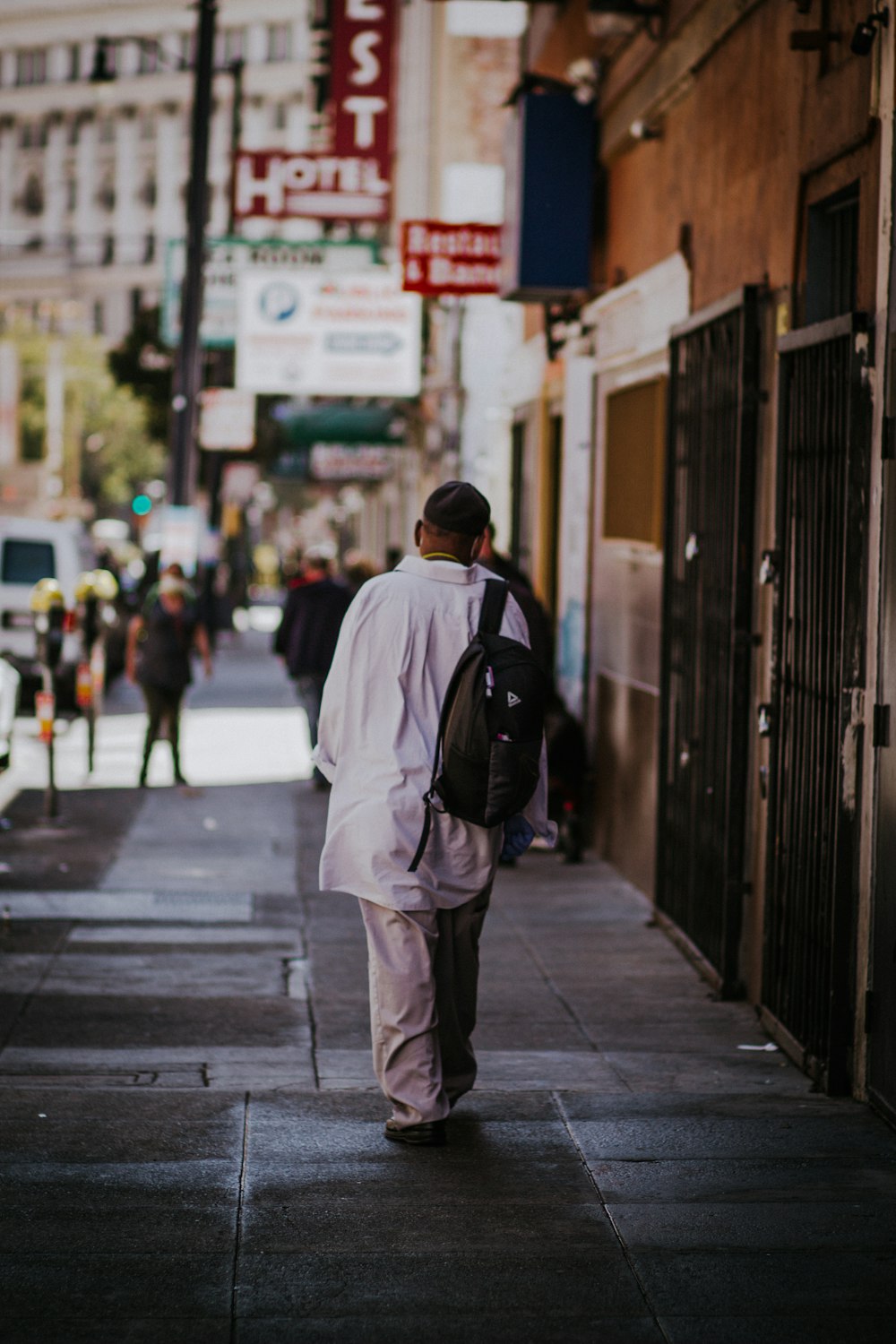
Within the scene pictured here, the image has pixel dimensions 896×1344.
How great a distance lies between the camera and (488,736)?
588cm

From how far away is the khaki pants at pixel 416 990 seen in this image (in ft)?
19.6

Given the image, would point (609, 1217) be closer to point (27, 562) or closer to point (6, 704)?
point (6, 704)

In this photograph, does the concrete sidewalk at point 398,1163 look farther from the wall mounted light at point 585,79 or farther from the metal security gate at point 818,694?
the wall mounted light at point 585,79

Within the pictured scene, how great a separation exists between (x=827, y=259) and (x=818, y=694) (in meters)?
1.72

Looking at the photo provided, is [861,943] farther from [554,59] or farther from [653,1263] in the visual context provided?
[554,59]

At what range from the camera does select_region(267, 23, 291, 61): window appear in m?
110

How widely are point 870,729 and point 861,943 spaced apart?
2.23ft

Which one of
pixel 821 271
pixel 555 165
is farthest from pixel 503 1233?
pixel 555 165

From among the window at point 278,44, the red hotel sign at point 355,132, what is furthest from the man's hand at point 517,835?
the window at point 278,44

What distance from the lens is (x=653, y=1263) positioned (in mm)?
5016

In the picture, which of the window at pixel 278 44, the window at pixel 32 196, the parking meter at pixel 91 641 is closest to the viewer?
the parking meter at pixel 91 641

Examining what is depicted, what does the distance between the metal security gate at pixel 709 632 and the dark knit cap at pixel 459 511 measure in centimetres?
219

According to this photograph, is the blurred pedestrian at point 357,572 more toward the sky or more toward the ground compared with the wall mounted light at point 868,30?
more toward the ground

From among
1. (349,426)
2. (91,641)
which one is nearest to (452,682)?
(91,641)
